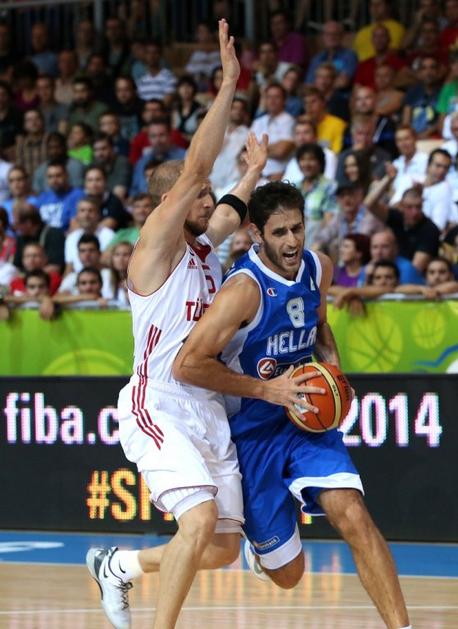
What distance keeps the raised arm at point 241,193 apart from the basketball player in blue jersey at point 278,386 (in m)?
0.56

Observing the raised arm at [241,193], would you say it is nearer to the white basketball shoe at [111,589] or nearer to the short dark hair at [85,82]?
the white basketball shoe at [111,589]

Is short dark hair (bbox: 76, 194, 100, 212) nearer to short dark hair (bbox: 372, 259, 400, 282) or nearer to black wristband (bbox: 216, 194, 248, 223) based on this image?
short dark hair (bbox: 372, 259, 400, 282)

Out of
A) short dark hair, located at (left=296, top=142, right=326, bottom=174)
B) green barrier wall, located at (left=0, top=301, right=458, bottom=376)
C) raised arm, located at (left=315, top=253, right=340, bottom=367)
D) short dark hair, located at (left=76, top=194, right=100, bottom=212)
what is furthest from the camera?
short dark hair, located at (left=76, top=194, right=100, bottom=212)

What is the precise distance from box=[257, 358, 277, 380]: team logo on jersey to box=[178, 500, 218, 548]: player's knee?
Answer: 67cm

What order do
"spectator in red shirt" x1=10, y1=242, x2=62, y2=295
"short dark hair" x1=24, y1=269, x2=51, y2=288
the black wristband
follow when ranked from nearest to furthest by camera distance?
the black wristband < "short dark hair" x1=24, y1=269, x2=51, y2=288 < "spectator in red shirt" x1=10, y1=242, x2=62, y2=295

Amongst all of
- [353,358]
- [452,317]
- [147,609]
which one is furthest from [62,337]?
[147,609]

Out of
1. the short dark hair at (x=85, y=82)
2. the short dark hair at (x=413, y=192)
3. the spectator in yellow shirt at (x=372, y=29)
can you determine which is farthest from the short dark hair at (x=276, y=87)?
the short dark hair at (x=85, y=82)

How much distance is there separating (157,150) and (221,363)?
28.3 feet

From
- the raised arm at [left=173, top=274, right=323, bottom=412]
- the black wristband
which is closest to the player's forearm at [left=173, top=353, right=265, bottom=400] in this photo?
the raised arm at [left=173, top=274, right=323, bottom=412]

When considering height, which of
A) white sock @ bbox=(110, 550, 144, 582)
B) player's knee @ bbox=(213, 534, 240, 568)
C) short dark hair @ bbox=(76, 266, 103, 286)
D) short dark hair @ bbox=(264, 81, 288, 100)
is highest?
short dark hair @ bbox=(264, 81, 288, 100)

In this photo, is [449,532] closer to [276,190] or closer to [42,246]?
[276,190]

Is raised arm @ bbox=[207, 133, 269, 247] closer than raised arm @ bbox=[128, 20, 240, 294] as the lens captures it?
No

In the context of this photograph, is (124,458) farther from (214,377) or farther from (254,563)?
(214,377)

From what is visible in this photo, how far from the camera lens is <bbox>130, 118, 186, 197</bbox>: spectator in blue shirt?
1457cm
